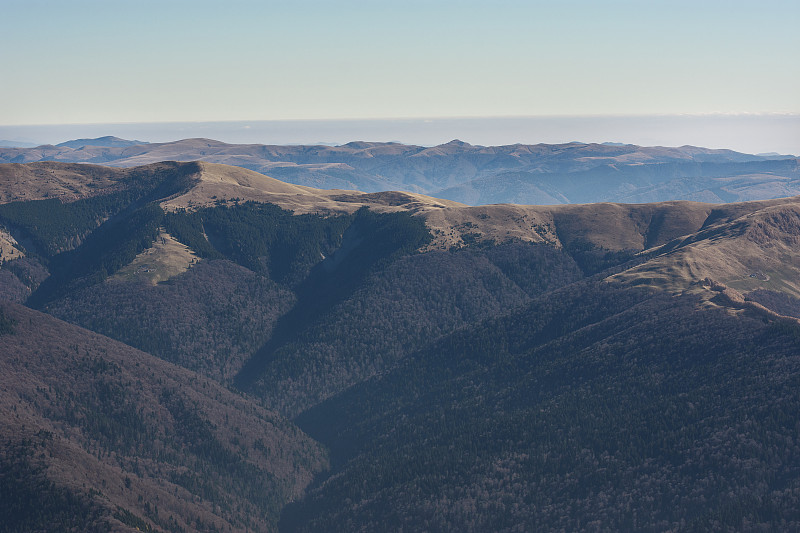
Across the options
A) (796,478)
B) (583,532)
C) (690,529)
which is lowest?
(583,532)

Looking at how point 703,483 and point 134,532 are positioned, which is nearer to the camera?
point 134,532

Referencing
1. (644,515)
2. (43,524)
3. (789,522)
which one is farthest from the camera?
(644,515)

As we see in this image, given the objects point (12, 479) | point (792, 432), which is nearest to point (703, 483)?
point (792, 432)

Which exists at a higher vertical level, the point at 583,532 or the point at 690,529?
the point at 690,529

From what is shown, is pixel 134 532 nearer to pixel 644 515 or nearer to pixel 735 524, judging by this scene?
pixel 644 515

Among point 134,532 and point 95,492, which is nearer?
point 134,532

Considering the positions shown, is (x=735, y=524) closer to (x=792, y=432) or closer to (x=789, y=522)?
(x=789, y=522)

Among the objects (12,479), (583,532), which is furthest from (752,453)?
(12,479)

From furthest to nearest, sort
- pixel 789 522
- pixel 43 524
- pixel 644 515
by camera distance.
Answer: pixel 644 515
pixel 43 524
pixel 789 522

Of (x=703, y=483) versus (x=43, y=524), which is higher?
(x=703, y=483)
